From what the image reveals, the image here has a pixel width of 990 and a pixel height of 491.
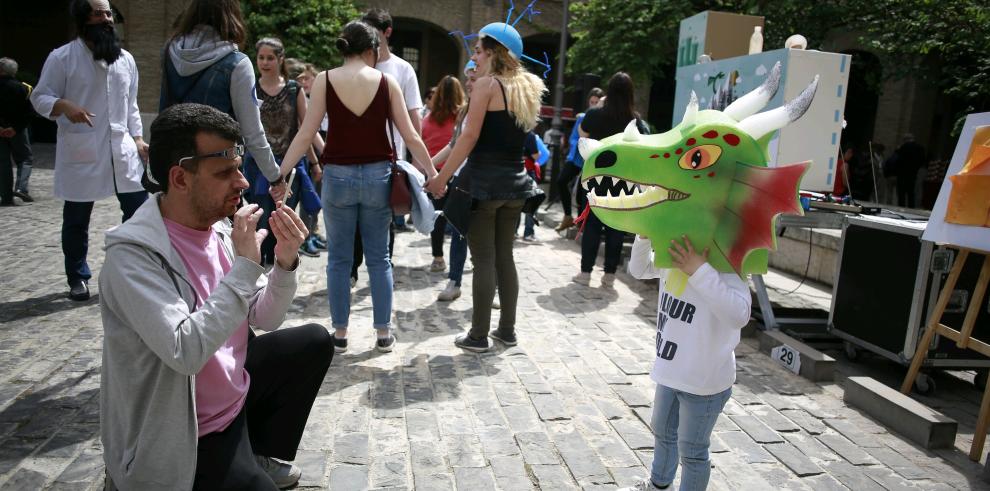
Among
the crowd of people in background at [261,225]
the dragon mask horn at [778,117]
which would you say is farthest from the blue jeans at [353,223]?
the dragon mask horn at [778,117]

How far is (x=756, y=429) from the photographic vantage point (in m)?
3.82

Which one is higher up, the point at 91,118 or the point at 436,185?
the point at 91,118

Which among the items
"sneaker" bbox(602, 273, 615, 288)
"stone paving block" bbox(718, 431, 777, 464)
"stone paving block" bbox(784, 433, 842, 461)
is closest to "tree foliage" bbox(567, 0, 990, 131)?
"sneaker" bbox(602, 273, 615, 288)

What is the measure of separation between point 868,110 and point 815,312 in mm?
20123

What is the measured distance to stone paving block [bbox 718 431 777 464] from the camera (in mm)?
3463

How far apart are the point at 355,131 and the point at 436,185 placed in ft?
2.20

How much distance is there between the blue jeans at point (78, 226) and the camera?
498cm

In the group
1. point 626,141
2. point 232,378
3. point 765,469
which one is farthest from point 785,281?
point 232,378

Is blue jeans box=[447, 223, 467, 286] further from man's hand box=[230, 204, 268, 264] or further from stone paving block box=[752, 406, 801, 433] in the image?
man's hand box=[230, 204, 268, 264]

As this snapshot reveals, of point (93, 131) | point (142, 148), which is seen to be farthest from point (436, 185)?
point (93, 131)

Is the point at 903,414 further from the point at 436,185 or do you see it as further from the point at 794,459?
the point at 436,185

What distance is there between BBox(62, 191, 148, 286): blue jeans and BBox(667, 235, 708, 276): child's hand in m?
3.93

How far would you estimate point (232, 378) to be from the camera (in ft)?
7.90

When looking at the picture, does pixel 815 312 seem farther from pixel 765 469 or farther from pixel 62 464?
pixel 62 464
